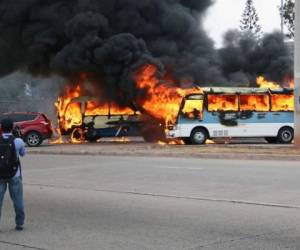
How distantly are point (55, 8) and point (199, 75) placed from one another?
8.54 m

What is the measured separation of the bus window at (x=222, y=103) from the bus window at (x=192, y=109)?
50 centimetres

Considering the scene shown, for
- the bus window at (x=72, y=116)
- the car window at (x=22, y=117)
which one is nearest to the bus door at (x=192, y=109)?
the bus window at (x=72, y=116)

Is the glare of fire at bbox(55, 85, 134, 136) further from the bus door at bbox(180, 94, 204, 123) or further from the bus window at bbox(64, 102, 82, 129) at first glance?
the bus door at bbox(180, 94, 204, 123)

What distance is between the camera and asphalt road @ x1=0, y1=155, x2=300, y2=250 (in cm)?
773

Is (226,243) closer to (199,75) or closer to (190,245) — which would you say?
(190,245)

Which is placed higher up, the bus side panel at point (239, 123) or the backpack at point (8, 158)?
the bus side panel at point (239, 123)

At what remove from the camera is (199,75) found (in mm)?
32500

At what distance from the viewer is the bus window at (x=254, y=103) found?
2831 centimetres

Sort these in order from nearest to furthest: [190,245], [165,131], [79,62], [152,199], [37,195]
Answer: [190,245] → [152,199] → [37,195] → [165,131] → [79,62]

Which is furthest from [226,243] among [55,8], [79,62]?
[55,8]

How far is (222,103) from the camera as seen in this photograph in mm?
28125

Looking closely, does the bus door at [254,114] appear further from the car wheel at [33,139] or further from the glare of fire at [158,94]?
the car wheel at [33,139]

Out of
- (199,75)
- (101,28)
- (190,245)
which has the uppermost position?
(101,28)

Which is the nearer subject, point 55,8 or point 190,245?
point 190,245
